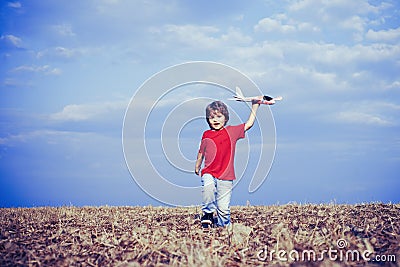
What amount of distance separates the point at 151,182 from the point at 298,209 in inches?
151

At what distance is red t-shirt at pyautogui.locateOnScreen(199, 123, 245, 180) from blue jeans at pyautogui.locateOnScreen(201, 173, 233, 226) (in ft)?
0.37

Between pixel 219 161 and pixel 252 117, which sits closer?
pixel 252 117

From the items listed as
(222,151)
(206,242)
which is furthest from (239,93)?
(206,242)

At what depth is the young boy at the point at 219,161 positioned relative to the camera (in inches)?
332

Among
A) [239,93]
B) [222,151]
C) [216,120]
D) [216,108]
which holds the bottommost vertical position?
[222,151]

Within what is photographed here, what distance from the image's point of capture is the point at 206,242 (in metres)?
6.32

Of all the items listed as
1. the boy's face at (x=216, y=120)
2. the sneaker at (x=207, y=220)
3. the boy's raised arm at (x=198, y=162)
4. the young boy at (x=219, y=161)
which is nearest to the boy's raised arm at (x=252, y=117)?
the young boy at (x=219, y=161)

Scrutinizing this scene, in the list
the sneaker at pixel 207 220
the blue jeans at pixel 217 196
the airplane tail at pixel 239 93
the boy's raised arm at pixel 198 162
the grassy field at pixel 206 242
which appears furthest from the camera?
the boy's raised arm at pixel 198 162

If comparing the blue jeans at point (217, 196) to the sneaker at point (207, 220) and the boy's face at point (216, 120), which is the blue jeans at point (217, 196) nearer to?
the sneaker at point (207, 220)

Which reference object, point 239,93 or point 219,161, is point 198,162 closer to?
point 219,161

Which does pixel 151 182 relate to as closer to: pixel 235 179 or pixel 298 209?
pixel 235 179

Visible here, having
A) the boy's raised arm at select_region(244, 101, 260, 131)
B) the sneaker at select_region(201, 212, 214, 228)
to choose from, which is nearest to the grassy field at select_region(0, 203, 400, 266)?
the sneaker at select_region(201, 212, 214, 228)

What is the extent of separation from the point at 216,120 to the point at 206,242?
287 cm

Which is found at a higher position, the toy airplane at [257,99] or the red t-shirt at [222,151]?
the toy airplane at [257,99]
